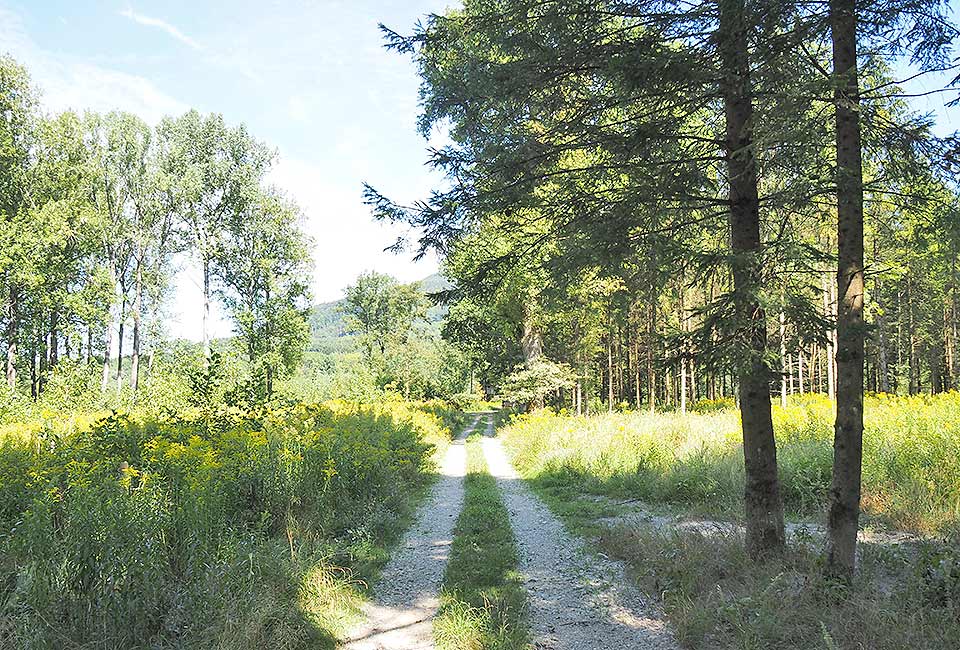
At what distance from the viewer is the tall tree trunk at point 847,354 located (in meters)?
4.43

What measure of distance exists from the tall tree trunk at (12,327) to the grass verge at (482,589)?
91.9 feet

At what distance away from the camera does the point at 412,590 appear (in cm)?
567

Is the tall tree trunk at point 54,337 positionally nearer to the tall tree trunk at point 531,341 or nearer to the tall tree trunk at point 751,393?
the tall tree trunk at point 531,341

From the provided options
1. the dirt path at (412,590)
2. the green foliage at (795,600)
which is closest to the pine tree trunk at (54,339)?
the dirt path at (412,590)

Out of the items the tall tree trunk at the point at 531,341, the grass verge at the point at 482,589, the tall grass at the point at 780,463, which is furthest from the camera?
the tall tree trunk at the point at 531,341

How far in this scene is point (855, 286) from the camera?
4469 mm

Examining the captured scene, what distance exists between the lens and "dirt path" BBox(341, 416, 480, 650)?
452 centimetres

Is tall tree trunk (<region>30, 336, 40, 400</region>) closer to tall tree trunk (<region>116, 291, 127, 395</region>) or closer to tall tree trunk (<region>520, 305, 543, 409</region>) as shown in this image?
Result: tall tree trunk (<region>116, 291, 127, 395</region>)

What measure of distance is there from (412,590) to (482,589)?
760 millimetres

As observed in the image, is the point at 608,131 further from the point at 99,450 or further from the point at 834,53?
the point at 99,450

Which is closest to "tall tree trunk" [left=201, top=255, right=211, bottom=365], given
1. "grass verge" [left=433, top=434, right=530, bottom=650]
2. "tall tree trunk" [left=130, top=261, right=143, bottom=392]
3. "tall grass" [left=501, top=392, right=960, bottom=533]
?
"tall tree trunk" [left=130, top=261, right=143, bottom=392]

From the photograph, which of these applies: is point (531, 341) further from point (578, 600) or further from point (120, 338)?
point (120, 338)

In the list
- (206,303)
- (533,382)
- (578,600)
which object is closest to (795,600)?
(578,600)

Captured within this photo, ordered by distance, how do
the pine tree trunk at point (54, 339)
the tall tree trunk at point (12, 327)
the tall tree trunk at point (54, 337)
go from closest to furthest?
the tall tree trunk at point (12, 327)
the tall tree trunk at point (54, 337)
the pine tree trunk at point (54, 339)
